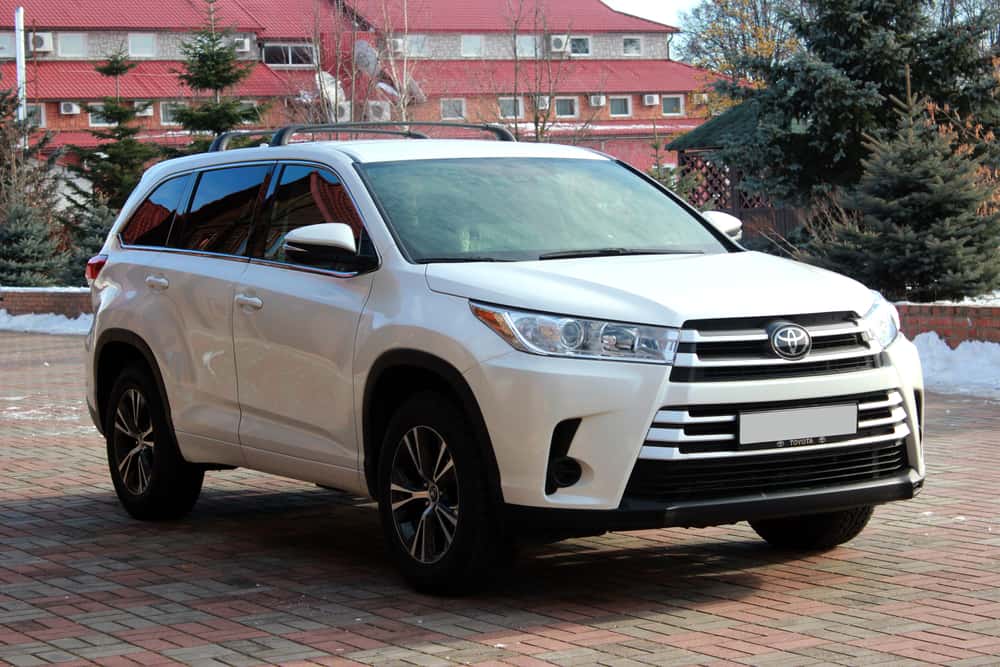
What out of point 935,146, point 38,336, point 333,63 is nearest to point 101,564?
point 935,146

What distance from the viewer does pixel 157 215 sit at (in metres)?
8.45

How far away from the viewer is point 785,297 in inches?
228

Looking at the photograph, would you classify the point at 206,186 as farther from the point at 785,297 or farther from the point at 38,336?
the point at 38,336

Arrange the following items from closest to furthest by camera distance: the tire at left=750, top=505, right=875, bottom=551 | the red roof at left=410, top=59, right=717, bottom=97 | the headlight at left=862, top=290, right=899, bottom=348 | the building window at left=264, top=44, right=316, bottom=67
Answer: the headlight at left=862, top=290, right=899, bottom=348 → the tire at left=750, top=505, right=875, bottom=551 → the red roof at left=410, top=59, right=717, bottom=97 → the building window at left=264, top=44, right=316, bottom=67

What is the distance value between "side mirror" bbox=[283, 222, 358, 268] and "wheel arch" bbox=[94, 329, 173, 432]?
1773 millimetres

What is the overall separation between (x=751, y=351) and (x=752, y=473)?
0.45m

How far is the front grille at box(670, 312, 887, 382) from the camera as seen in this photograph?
18.1ft

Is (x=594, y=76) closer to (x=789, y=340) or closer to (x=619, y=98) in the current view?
(x=619, y=98)

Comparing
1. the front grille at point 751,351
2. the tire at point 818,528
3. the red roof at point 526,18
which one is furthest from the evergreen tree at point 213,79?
the red roof at point 526,18

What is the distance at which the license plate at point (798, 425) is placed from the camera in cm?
561

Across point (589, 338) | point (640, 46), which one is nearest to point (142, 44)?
point (640, 46)

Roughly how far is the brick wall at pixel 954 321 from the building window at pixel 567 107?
70.6m

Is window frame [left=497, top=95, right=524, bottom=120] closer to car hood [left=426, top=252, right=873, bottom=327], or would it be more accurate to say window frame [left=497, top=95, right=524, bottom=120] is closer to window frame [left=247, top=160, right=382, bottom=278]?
window frame [left=247, top=160, right=382, bottom=278]

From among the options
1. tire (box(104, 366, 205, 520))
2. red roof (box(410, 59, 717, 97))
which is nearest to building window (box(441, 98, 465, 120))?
red roof (box(410, 59, 717, 97))
